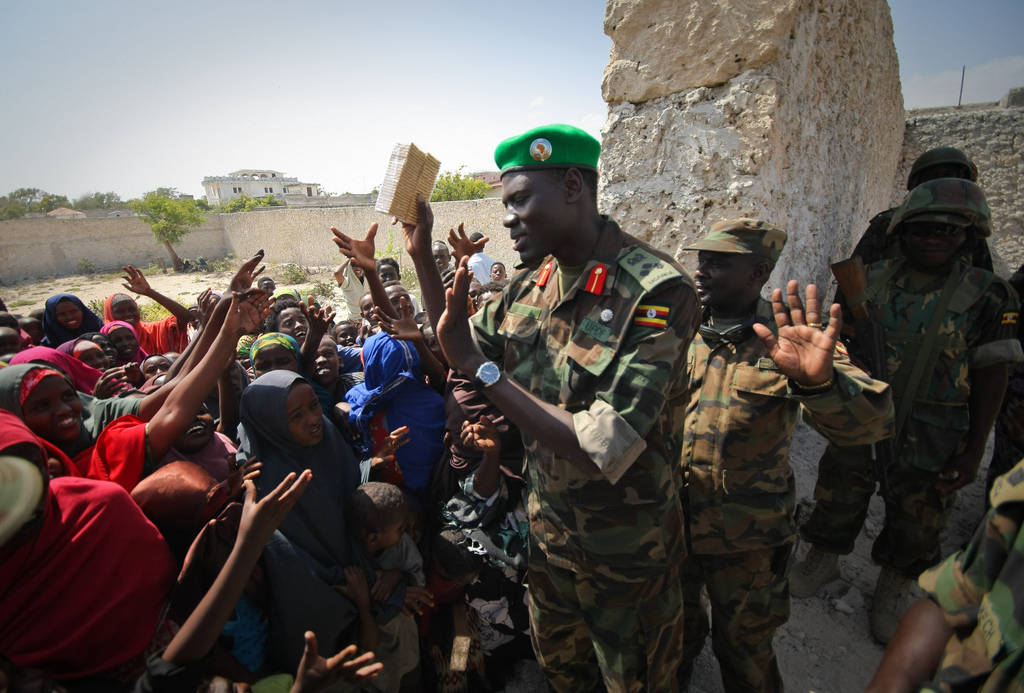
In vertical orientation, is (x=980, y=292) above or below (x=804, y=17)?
below

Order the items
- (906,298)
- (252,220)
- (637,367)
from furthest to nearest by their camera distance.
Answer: (252,220) < (906,298) < (637,367)

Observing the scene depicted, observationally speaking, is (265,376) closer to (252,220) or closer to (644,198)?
(644,198)

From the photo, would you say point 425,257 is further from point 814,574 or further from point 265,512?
point 814,574

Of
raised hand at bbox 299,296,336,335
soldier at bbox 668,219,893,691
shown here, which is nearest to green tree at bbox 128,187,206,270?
raised hand at bbox 299,296,336,335

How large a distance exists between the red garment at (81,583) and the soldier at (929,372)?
309cm

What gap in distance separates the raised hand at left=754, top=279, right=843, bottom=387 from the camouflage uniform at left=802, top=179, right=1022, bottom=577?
125 centimetres

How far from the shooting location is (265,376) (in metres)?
2.15

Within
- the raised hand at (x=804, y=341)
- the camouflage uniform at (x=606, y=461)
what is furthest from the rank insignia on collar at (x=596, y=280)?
the raised hand at (x=804, y=341)

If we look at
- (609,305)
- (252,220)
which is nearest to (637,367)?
(609,305)

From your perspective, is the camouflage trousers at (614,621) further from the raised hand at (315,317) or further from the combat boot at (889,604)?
the raised hand at (315,317)

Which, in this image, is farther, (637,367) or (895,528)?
(895,528)

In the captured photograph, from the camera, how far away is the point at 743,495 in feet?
6.12

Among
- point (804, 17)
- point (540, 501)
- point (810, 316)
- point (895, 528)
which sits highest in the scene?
point (804, 17)

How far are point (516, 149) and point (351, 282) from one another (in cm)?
534
